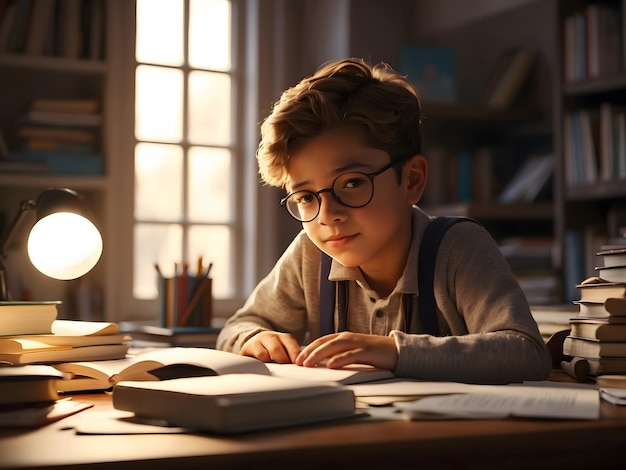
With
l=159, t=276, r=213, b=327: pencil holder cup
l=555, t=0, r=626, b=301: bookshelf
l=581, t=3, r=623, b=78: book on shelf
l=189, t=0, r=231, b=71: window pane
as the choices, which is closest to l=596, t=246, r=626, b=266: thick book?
l=159, t=276, r=213, b=327: pencil holder cup

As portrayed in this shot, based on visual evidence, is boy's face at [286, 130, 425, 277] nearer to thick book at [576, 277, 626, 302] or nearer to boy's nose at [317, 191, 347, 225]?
boy's nose at [317, 191, 347, 225]

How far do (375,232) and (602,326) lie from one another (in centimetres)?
45

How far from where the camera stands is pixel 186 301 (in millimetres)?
2490

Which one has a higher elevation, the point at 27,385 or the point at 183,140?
the point at 183,140

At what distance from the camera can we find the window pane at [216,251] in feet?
12.7

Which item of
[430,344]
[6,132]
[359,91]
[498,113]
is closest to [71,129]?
[6,132]

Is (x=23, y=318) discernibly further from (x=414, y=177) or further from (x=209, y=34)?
(x=209, y=34)

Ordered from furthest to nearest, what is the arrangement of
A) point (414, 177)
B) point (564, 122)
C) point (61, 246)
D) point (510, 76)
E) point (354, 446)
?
point (510, 76), point (564, 122), point (414, 177), point (61, 246), point (354, 446)

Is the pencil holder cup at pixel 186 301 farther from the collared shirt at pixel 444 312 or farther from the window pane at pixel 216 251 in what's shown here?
the window pane at pixel 216 251

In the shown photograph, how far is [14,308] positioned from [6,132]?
7.37ft

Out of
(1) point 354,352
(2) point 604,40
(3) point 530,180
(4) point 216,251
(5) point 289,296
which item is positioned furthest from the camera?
(4) point 216,251

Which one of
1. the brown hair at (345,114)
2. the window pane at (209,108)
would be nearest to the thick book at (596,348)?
the brown hair at (345,114)

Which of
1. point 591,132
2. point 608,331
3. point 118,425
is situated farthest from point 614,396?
point 591,132

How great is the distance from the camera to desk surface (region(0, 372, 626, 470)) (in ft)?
2.22
